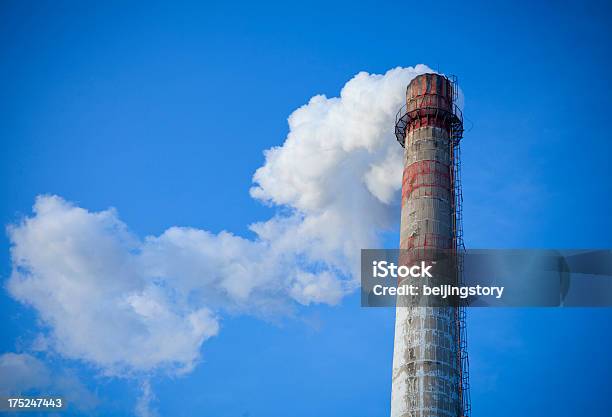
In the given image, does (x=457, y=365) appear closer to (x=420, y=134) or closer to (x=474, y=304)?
(x=474, y=304)

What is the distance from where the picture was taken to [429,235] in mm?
35750

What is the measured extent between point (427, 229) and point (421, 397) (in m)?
7.98

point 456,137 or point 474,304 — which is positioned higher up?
point 456,137

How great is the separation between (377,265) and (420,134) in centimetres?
724

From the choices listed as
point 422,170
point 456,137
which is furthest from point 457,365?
point 456,137

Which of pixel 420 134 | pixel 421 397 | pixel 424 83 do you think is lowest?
pixel 421 397

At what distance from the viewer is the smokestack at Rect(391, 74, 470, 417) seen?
32.9 meters

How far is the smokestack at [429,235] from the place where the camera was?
32.9 meters

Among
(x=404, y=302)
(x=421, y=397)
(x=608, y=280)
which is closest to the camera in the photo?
(x=421, y=397)

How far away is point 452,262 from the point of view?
35.8 meters

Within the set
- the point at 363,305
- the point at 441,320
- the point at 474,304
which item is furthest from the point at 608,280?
the point at 363,305

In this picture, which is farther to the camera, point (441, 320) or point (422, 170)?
point (422, 170)

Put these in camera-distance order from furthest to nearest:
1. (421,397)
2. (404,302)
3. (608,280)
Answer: (608,280) → (404,302) → (421,397)

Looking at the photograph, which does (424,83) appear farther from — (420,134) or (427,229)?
(427,229)
